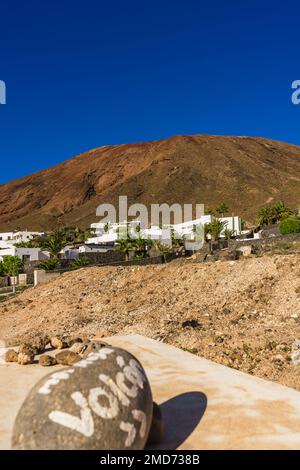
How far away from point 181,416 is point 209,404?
45 cm

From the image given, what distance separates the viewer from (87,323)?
17859 mm

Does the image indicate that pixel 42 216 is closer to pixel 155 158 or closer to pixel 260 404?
pixel 155 158

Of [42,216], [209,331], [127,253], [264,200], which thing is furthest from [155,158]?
[209,331]

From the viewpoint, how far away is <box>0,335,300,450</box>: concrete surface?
5.00 meters

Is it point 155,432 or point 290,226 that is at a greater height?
point 290,226

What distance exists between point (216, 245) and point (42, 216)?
81.6 m

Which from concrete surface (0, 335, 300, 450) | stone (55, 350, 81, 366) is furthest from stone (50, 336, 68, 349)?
concrete surface (0, 335, 300, 450)

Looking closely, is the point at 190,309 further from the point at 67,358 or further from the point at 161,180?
the point at 161,180

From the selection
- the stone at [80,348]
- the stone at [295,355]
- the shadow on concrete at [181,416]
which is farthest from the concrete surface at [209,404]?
the stone at [295,355]

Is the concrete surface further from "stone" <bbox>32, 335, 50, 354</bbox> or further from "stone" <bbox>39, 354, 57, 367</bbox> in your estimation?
"stone" <bbox>32, 335, 50, 354</bbox>

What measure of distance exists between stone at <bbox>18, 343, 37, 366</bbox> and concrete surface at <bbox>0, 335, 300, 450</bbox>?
0.19 metres

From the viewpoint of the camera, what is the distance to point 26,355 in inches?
342

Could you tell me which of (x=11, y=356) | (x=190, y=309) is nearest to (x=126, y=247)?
(x=190, y=309)

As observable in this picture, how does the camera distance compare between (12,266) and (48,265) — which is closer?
(48,265)
